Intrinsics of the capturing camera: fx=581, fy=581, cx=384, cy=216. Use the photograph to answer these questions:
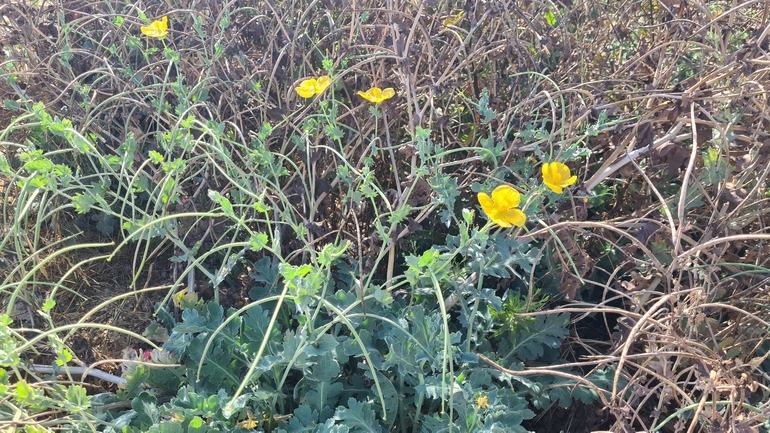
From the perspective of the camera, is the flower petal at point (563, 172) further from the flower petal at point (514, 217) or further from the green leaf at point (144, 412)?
the green leaf at point (144, 412)

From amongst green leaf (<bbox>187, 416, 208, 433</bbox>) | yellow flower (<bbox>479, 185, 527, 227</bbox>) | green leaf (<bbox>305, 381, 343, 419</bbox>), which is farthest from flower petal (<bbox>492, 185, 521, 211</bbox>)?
green leaf (<bbox>187, 416, 208, 433</bbox>)

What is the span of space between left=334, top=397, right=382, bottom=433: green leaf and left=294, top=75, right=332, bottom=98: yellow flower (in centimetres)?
78

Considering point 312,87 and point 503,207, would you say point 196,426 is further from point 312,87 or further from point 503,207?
point 312,87

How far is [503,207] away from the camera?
122 cm

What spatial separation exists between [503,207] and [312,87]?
0.67 metres

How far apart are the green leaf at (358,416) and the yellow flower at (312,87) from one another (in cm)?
78

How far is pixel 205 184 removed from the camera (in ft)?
6.10

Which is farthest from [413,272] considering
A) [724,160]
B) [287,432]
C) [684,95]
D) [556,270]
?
[724,160]

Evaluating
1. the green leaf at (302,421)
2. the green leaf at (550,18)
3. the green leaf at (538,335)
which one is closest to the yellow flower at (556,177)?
the green leaf at (538,335)

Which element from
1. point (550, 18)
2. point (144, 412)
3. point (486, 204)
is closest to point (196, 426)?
point (144, 412)

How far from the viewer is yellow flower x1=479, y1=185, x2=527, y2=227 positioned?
47.3 inches

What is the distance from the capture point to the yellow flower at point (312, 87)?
1539mm

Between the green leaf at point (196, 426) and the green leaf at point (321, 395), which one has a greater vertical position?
the green leaf at point (196, 426)

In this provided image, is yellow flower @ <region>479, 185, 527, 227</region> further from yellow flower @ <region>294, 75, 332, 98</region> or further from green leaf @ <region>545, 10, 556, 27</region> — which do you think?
green leaf @ <region>545, 10, 556, 27</region>
